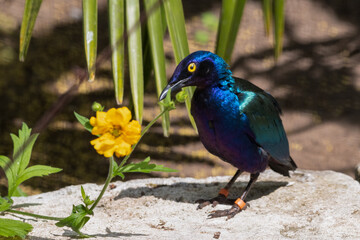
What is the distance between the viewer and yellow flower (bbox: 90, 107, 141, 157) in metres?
1.62

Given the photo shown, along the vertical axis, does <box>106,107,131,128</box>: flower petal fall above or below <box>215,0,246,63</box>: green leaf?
below

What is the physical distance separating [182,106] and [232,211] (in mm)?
2235

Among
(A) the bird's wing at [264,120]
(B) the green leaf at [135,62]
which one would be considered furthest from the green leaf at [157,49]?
(A) the bird's wing at [264,120]

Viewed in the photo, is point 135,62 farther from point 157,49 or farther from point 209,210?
point 209,210

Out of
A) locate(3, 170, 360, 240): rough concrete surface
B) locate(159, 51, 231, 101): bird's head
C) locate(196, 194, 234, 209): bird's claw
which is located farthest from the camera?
locate(196, 194, 234, 209): bird's claw

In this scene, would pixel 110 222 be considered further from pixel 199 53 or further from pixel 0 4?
pixel 0 4

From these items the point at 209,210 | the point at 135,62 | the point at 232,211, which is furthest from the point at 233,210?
the point at 135,62

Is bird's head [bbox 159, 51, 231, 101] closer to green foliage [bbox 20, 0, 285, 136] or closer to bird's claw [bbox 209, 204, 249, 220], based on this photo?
green foliage [bbox 20, 0, 285, 136]

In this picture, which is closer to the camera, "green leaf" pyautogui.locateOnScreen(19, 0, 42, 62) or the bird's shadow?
"green leaf" pyautogui.locateOnScreen(19, 0, 42, 62)

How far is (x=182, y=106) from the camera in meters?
4.65

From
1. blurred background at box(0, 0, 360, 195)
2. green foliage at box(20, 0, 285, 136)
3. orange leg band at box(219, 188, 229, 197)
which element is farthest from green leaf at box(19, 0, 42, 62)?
blurred background at box(0, 0, 360, 195)

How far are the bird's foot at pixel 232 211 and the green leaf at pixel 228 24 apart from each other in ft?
2.47

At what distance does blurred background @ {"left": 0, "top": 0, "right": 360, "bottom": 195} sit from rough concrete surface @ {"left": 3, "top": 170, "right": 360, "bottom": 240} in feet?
3.65

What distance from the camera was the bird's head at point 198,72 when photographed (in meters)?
2.31
